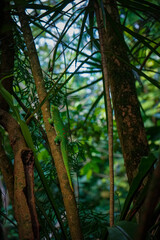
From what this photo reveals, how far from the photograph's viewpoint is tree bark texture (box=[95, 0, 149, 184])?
0.88 metres

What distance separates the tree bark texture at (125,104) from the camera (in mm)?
878

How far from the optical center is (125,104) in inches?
37.1

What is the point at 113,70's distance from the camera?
39.6 inches

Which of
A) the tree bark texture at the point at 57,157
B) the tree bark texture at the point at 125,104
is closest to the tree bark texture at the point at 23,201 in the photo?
the tree bark texture at the point at 57,157

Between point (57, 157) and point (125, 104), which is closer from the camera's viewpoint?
point (57, 157)

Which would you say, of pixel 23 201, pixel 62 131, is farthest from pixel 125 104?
pixel 23 201

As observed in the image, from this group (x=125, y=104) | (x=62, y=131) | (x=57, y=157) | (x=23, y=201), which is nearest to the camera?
(x=23, y=201)

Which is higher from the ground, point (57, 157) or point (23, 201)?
point (57, 157)

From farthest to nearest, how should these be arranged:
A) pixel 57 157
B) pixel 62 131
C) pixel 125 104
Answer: pixel 62 131 < pixel 125 104 < pixel 57 157

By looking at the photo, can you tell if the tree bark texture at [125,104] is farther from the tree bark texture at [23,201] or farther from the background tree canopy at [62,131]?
the tree bark texture at [23,201]

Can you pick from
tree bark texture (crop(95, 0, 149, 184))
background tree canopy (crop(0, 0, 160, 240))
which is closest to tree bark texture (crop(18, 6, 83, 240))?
background tree canopy (crop(0, 0, 160, 240))

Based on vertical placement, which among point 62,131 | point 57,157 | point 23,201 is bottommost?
point 23,201

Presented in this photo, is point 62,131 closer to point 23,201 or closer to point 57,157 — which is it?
point 57,157

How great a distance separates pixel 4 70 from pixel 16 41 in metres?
0.14
